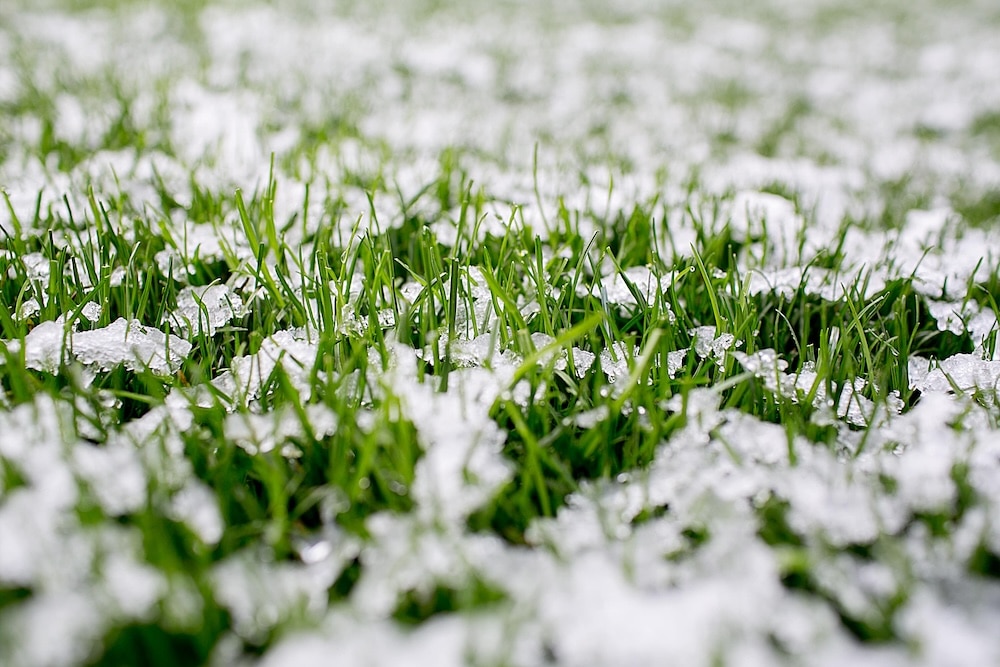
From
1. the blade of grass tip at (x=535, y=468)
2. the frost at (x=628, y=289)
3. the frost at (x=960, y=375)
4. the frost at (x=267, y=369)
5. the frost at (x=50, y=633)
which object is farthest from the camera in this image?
the frost at (x=628, y=289)

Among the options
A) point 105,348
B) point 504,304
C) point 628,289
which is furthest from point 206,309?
point 628,289

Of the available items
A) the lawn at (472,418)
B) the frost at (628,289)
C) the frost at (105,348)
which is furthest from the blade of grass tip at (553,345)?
the frost at (105,348)

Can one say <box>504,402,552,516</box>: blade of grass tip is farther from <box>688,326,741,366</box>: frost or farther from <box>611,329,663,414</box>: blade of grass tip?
<box>688,326,741,366</box>: frost

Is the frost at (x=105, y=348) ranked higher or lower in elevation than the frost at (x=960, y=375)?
higher

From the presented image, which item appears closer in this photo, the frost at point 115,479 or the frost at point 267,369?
the frost at point 115,479

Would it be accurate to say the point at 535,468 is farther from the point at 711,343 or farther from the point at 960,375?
the point at 960,375

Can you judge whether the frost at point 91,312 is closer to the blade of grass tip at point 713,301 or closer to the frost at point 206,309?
the frost at point 206,309

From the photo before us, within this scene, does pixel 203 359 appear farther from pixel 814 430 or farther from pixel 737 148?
pixel 737 148

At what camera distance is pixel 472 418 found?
98 cm

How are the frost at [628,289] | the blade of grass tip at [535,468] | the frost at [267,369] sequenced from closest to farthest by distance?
1. the blade of grass tip at [535,468]
2. the frost at [267,369]
3. the frost at [628,289]

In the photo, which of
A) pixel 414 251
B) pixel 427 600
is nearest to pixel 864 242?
pixel 414 251

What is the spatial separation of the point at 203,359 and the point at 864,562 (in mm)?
953

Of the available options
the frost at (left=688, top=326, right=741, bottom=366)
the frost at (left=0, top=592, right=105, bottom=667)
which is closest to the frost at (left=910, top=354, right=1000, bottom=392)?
the frost at (left=688, top=326, right=741, bottom=366)

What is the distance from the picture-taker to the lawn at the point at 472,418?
74cm
